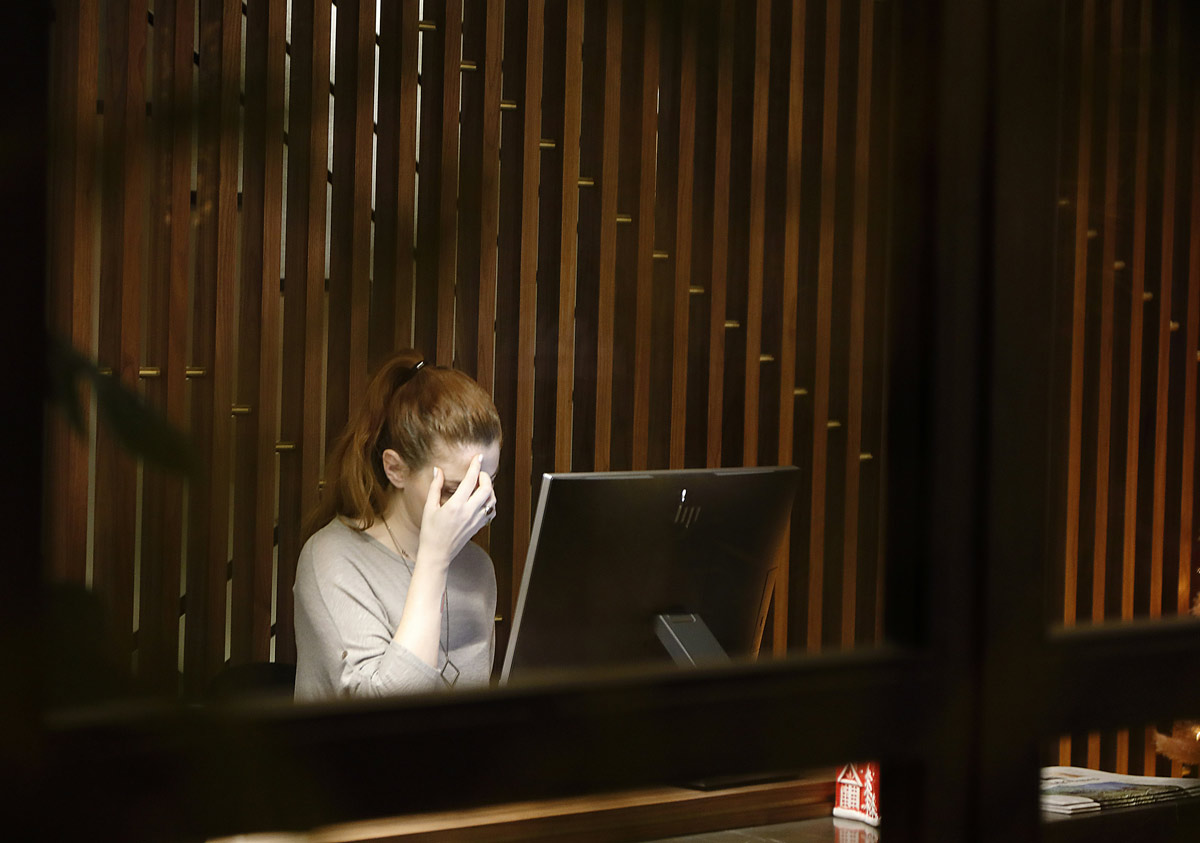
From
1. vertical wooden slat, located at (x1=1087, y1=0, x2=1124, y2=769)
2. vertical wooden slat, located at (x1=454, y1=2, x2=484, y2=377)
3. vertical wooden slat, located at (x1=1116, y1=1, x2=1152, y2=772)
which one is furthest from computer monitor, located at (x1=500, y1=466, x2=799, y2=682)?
vertical wooden slat, located at (x1=1116, y1=1, x2=1152, y2=772)

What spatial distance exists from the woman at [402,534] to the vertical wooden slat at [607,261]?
77cm

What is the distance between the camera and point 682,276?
10.6ft

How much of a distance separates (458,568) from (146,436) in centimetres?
245

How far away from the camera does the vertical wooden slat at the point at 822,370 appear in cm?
346

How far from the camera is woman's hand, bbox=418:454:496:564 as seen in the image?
2318 mm

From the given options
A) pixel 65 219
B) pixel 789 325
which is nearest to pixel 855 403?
pixel 789 325

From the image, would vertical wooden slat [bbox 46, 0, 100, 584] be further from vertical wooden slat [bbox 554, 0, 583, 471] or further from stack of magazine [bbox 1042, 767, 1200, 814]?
vertical wooden slat [bbox 554, 0, 583, 471]

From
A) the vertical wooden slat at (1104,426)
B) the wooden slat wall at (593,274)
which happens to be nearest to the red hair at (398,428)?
the wooden slat wall at (593,274)

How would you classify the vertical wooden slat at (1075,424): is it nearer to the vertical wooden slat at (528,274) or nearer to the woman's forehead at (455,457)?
the vertical wooden slat at (528,274)

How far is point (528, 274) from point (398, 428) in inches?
32.4

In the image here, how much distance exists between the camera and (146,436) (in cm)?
21

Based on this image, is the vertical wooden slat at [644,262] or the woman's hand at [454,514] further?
the vertical wooden slat at [644,262]

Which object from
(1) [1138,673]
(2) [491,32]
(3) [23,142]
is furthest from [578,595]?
(2) [491,32]

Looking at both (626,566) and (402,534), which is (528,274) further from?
(626,566)
